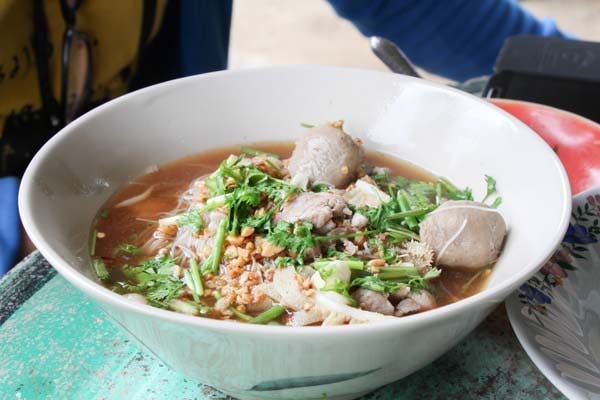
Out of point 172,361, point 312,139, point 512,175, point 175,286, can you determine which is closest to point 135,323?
point 172,361

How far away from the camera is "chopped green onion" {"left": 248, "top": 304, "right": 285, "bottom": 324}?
2.41ft

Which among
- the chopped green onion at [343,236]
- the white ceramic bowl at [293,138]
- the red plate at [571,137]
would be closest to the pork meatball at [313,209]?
the chopped green onion at [343,236]

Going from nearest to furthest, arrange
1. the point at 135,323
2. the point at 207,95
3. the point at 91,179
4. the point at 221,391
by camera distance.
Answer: the point at 135,323
the point at 221,391
the point at 91,179
the point at 207,95

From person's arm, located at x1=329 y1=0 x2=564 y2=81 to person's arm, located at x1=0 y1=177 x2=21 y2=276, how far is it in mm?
1078

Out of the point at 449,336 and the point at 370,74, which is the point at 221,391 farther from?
the point at 370,74

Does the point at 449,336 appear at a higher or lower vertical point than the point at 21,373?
higher

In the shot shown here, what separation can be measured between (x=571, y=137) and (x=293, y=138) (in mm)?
493

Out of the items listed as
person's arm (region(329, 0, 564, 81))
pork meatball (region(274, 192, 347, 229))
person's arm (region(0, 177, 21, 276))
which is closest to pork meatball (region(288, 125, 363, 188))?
pork meatball (region(274, 192, 347, 229))

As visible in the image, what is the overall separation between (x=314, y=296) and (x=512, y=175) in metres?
0.38

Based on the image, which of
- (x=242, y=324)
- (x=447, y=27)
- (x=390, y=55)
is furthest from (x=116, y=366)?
(x=447, y=27)

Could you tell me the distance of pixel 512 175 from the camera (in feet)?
3.04

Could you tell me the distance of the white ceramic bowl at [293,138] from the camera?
580 millimetres

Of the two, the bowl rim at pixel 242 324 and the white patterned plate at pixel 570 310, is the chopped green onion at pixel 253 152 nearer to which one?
the bowl rim at pixel 242 324

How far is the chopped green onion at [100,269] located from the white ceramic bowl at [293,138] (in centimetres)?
3
